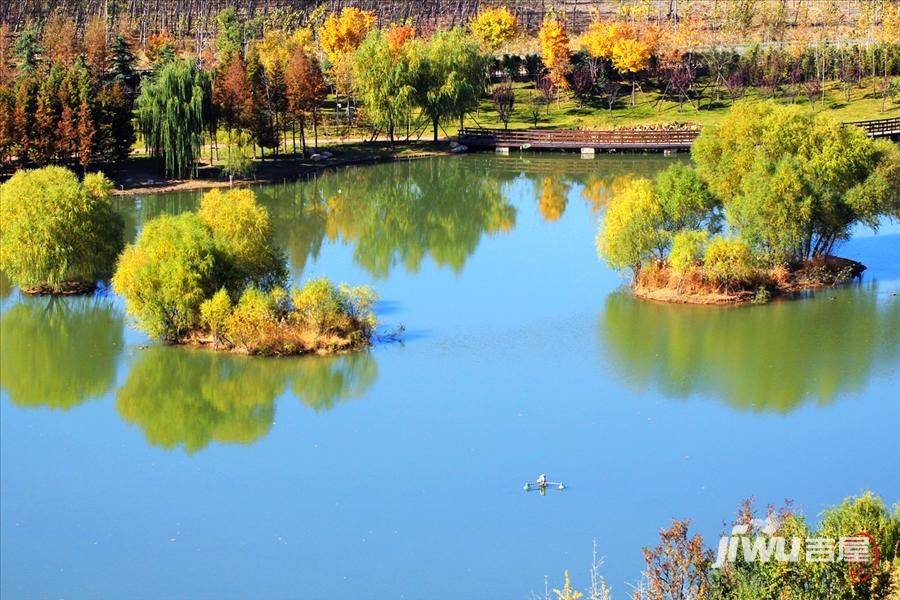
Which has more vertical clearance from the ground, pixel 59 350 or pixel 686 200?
pixel 686 200

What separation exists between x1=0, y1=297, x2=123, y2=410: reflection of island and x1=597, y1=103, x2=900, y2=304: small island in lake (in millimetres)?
12285

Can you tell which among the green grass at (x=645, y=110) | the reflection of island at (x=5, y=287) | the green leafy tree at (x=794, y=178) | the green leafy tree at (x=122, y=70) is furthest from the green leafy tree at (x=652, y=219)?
the green leafy tree at (x=122, y=70)

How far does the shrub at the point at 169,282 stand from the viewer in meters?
31.1

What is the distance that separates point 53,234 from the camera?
35156mm

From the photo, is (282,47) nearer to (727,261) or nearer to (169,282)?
(727,261)

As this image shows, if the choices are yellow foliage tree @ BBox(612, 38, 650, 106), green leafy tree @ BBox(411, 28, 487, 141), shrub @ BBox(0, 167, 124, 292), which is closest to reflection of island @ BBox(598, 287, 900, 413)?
shrub @ BBox(0, 167, 124, 292)

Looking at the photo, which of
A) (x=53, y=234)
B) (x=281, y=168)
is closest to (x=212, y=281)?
(x=53, y=234)

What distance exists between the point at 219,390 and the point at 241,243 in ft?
15.1

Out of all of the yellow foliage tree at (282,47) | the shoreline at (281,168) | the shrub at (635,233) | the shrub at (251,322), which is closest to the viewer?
the shrub at (251,322)

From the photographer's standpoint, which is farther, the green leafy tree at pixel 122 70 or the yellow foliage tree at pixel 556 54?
Result: the yellow foliage tree at pixel 556 54

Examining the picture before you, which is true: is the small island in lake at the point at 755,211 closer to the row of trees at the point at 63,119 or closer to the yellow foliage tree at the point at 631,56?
the row of trees at the point at 63,119

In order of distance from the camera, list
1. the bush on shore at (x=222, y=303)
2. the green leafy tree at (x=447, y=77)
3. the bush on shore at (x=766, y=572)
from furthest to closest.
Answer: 1. the green leafy tree at (x=447, y=77)
2. the bush on shore at (x=222, y=303)
3. the bush on shore at (x=766, y=572)

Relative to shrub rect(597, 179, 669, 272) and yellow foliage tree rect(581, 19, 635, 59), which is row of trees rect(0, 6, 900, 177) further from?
shrub rect(597, 179, 669, 272)

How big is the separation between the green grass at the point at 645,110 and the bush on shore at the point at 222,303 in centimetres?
3429
